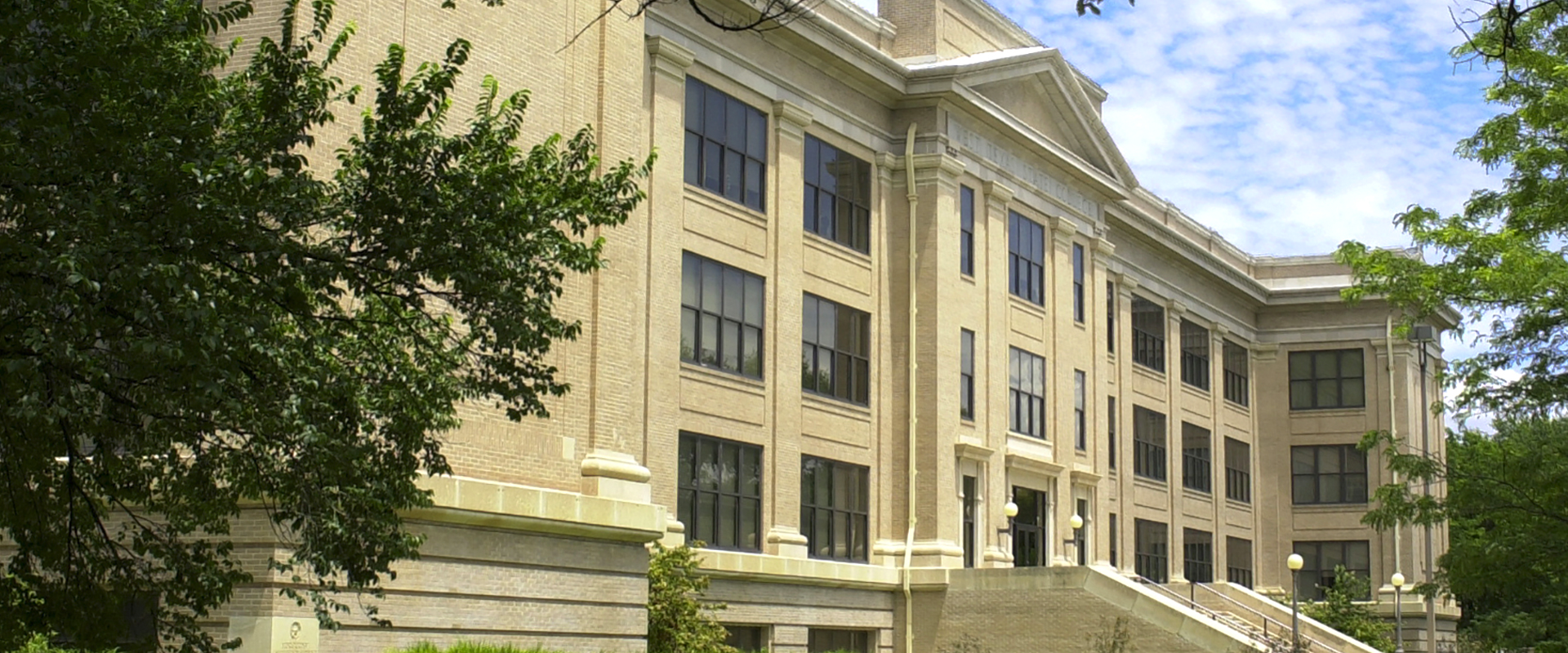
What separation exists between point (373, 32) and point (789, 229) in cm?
1446

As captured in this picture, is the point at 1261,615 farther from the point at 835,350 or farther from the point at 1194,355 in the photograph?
the point at 835,350

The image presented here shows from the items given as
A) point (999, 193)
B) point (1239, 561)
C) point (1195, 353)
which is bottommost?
point (1239, 561)

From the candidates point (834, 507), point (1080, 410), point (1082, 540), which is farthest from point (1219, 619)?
point (834, 507)

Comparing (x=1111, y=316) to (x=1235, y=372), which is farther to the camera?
(x=1235, y=372)

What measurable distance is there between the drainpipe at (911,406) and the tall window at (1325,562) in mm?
29372

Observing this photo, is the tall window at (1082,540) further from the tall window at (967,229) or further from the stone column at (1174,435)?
the stone column at (1174,435)

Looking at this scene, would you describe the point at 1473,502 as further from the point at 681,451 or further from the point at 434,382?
the point at 434,382

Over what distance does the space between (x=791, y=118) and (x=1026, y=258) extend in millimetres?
10484

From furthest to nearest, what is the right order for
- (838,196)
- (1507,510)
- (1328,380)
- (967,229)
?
(1328,380), (967,229), (838,196), (1507,510)

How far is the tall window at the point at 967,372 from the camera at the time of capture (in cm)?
4206

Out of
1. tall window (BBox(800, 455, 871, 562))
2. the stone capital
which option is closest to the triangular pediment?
the stone capital

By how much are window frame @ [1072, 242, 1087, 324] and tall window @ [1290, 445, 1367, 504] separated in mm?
20489

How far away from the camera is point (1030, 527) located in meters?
45.1

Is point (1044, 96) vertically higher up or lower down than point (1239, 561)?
higher up
